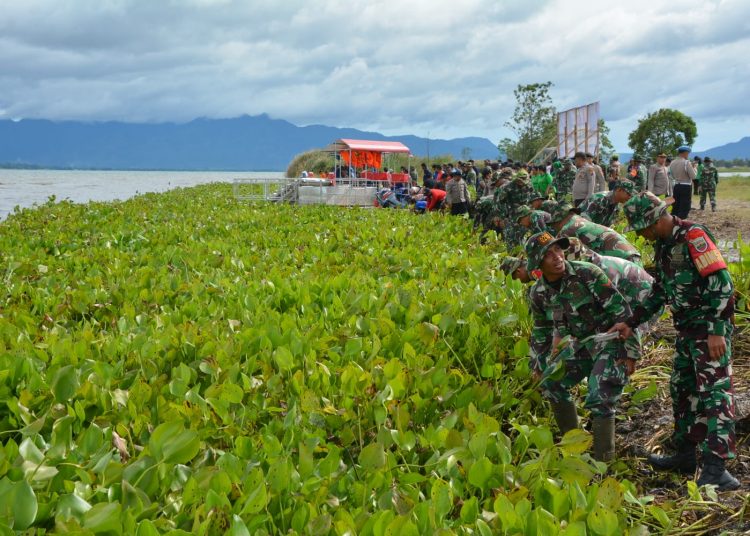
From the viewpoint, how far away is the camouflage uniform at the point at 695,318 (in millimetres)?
4000

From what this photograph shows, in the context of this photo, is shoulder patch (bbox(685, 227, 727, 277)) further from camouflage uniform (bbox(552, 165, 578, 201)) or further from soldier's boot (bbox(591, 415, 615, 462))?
camouflage uniform (bbox(552, 165, 578, 201))

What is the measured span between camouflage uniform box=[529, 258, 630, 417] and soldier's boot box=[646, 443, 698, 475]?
51 cm

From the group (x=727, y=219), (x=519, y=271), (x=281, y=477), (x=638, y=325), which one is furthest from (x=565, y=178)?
(x=281, y=477)

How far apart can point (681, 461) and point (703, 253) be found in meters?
1.32

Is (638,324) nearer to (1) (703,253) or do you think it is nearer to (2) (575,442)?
(1) (703,253)

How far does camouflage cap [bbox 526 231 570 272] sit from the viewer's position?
4074mm

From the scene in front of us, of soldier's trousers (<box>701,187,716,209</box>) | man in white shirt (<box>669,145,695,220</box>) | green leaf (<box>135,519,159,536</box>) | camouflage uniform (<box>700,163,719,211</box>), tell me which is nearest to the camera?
green leaf (<box>135,519,159,536</box>)

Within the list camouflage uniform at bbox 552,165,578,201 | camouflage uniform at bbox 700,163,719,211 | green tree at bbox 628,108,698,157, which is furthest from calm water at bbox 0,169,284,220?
green tree at bbox 628,108,698,157

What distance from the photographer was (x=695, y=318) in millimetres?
4160

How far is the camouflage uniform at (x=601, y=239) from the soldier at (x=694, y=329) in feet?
5.36

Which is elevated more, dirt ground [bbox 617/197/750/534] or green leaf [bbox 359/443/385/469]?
green leaf [bbox 359/443/385/469]

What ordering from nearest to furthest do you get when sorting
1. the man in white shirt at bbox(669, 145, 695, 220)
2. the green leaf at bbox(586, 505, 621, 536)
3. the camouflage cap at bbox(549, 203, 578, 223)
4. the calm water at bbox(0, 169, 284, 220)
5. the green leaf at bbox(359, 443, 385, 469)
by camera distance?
1. the green leaf at bbox(586, 505, 621, 536)
2. the green leaf at bbox(359, 443, 385, 469)
3. the camouflage cap at bbox(549, 203, 578, 223)
4. the man in white shirt at bbox(669, 145, 695, 220)
5. the calm water at bbox(0, 169, 284, 220)

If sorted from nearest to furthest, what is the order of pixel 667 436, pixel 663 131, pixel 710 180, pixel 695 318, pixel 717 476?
1. pixel 717 476
2. pixel 695 318
3. pixel 667 436
4. pixel 710 180
5. pixel 663 131

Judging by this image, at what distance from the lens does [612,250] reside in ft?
19.9
